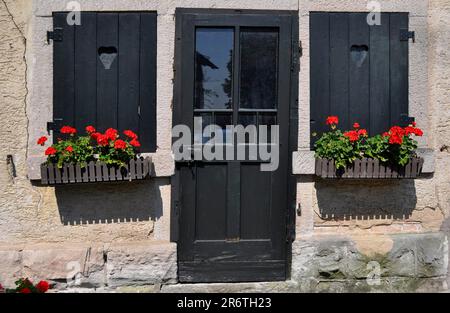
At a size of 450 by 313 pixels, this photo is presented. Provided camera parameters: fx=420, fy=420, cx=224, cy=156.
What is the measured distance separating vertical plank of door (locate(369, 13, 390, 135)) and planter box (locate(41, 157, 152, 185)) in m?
2.25

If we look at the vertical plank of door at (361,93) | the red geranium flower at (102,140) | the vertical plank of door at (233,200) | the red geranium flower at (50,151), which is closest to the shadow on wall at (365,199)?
the vertical plank of door at (361,93)

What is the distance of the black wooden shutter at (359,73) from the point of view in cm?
396

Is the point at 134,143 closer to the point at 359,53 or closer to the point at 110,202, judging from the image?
the point at 110,202

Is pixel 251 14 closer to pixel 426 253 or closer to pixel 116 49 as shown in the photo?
pixel 116 49

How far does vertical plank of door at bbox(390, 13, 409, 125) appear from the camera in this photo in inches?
157

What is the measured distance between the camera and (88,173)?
11.8 ft

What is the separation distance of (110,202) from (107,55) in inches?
53.6

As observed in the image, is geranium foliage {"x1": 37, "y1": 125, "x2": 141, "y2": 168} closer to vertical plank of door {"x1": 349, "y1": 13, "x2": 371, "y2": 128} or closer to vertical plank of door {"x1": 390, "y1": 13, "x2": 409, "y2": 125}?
vertical plank of door {"x1": 349, "y1": 13, "x2": 371, "y2": 128}

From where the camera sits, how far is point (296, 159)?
3.91m

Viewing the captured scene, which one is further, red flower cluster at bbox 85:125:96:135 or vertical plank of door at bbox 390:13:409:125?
vertical plank of door at bbox 390:13:409:125

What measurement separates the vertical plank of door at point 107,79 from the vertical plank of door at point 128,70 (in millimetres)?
45

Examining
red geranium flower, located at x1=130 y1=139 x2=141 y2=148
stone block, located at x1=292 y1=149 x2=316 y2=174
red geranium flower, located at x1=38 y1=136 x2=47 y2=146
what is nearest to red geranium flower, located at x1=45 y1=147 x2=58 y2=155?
red geranium flower, located at x1=38 y1=136 x2=47 y2=146

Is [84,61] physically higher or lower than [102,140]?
higher
